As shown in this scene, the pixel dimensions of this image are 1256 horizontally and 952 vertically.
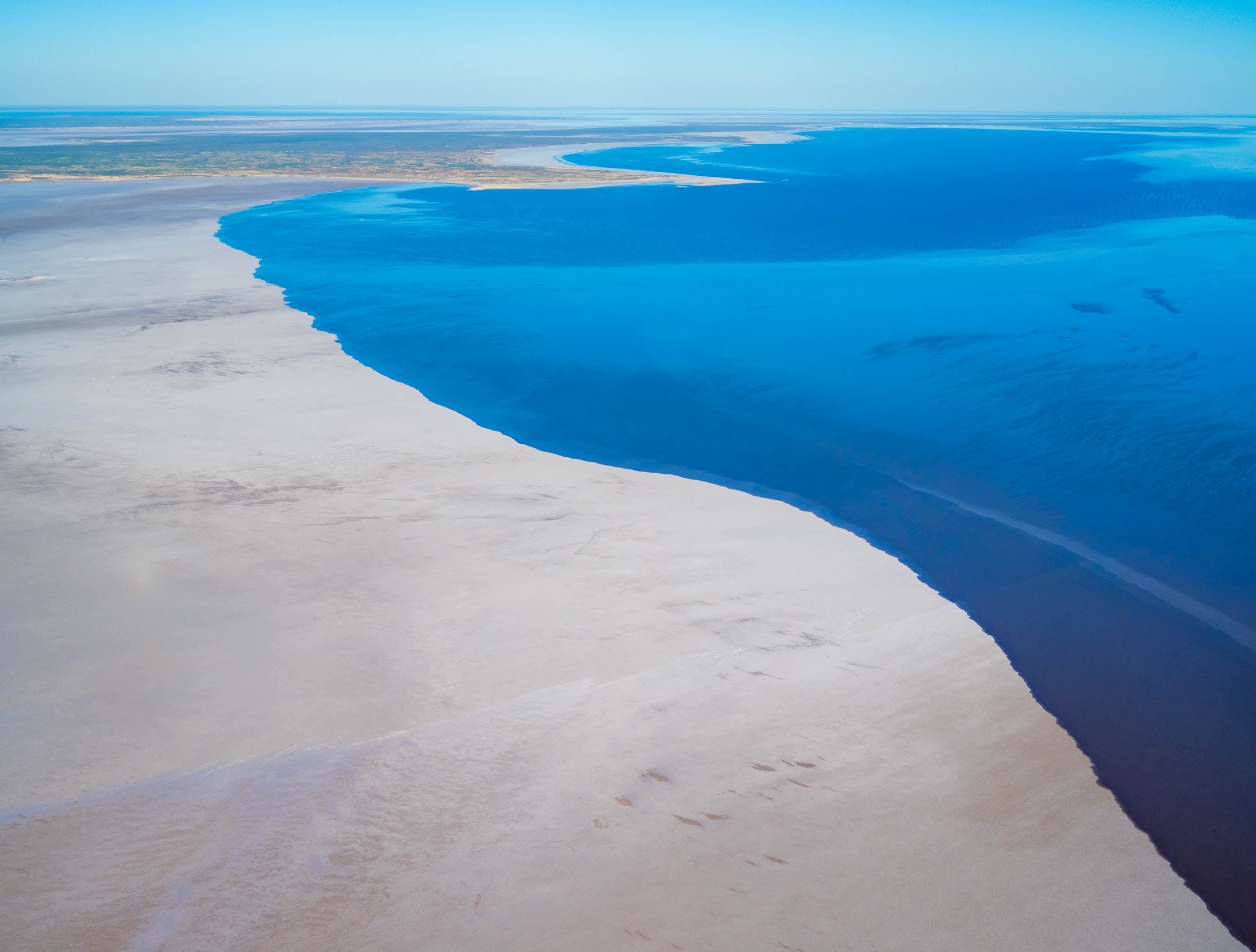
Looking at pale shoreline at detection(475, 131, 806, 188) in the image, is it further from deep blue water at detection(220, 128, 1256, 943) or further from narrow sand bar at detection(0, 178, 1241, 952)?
narrow sand bar at detection(0, 178, 1241, 952)

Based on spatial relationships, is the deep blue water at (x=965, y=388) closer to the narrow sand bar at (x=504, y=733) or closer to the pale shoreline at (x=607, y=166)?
the narrow sand bar at (x=504, y=733)

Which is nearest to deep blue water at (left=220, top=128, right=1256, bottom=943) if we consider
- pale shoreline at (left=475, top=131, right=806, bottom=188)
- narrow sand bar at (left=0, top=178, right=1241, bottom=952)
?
narrow sand bar at (left=0, top=178, right=1241, bottom=952)

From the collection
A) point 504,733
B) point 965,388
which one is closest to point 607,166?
point 965,388

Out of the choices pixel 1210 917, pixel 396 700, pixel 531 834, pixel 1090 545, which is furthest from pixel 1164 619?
pixel 396 700

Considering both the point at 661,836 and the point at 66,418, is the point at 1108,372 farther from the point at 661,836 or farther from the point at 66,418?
the point at 66,418

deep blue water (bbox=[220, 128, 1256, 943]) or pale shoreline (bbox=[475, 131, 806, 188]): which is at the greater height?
pale shoreline (bbox=[475, 131, 806, 188])

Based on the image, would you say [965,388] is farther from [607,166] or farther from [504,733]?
[607,166]
